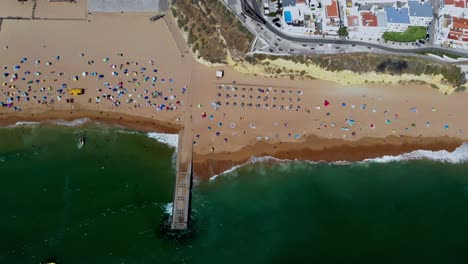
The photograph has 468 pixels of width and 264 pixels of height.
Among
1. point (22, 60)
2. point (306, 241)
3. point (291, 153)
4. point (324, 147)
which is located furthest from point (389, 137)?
point (22, 60)

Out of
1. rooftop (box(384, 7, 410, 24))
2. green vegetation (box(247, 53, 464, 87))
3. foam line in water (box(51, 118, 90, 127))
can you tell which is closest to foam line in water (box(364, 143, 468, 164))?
green vegetation (box(247, 53, 464, 87))

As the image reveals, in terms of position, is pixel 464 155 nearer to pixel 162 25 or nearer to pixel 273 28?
pixel 273 28

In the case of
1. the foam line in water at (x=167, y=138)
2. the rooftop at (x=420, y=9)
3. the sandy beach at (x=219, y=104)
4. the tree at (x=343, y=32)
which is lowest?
the foam line in water at (x=167, y=138)

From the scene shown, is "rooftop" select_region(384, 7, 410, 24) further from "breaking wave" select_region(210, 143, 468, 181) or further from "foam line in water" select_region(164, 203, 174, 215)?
"foam line in water" select_region(164, 203, 174, 215)

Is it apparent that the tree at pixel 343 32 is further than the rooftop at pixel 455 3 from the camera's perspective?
No

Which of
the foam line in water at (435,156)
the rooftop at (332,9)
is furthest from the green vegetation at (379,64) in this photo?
the foam line in water at (435,156)

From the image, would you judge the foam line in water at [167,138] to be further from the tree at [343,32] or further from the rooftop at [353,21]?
the rooftop at [353,21]
